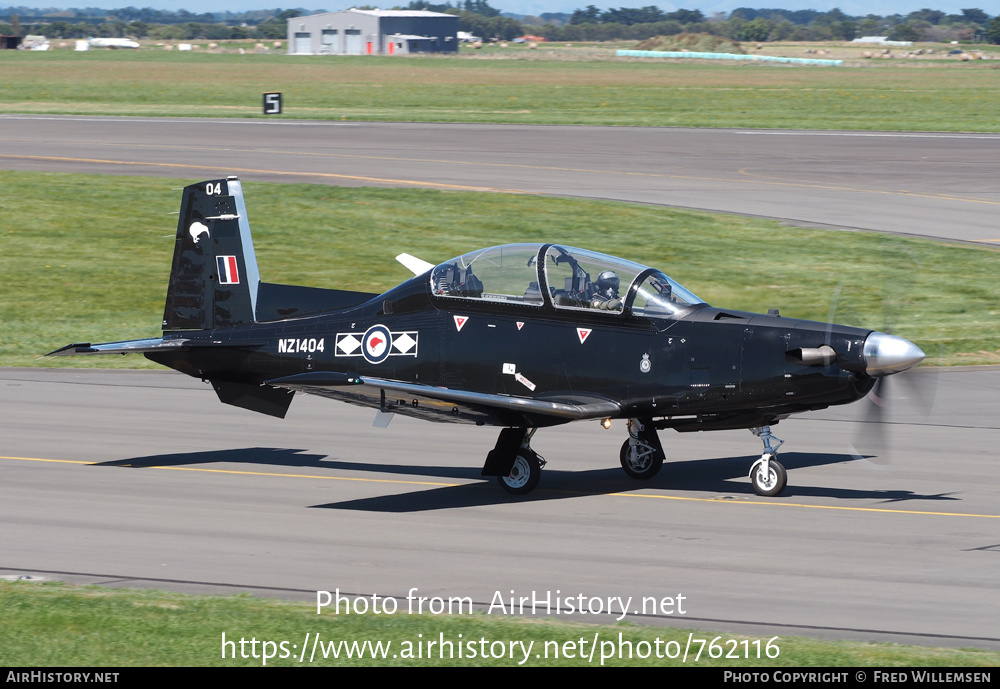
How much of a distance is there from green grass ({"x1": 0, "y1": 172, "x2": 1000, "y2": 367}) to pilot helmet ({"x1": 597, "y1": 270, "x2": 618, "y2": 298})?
29.4ft

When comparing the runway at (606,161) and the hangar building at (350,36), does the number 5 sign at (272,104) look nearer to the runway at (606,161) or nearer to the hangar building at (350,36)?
the runway at (606,161)

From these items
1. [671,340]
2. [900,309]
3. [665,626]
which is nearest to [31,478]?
[671,340]

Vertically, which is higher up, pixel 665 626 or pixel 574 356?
pixel 574 356

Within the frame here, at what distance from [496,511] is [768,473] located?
9.87 ft

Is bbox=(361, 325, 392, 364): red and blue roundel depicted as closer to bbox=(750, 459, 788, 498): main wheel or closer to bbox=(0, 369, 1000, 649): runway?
bbox=(0, 369, 1000, 649): runway

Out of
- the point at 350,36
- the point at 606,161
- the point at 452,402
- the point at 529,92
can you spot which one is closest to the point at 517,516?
the point at 452,402

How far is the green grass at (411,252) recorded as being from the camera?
25.5 metres

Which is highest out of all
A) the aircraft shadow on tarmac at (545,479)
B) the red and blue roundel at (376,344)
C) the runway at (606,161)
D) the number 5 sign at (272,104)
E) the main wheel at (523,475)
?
the number 5 sign at (272,104)

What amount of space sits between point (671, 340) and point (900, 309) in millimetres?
13356

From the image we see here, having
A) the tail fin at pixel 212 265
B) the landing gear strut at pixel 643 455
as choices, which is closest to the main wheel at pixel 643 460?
the landing gear strut at pixel 643 455

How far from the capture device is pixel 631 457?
1492 centimetres

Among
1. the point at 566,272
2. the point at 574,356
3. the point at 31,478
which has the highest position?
the point at 566,272

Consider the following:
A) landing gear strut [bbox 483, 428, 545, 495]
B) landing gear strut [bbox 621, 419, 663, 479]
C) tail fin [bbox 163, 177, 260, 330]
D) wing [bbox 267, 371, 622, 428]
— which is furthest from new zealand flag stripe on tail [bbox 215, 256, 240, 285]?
landing gear strut [bbox 621, 419, 663, 479]
